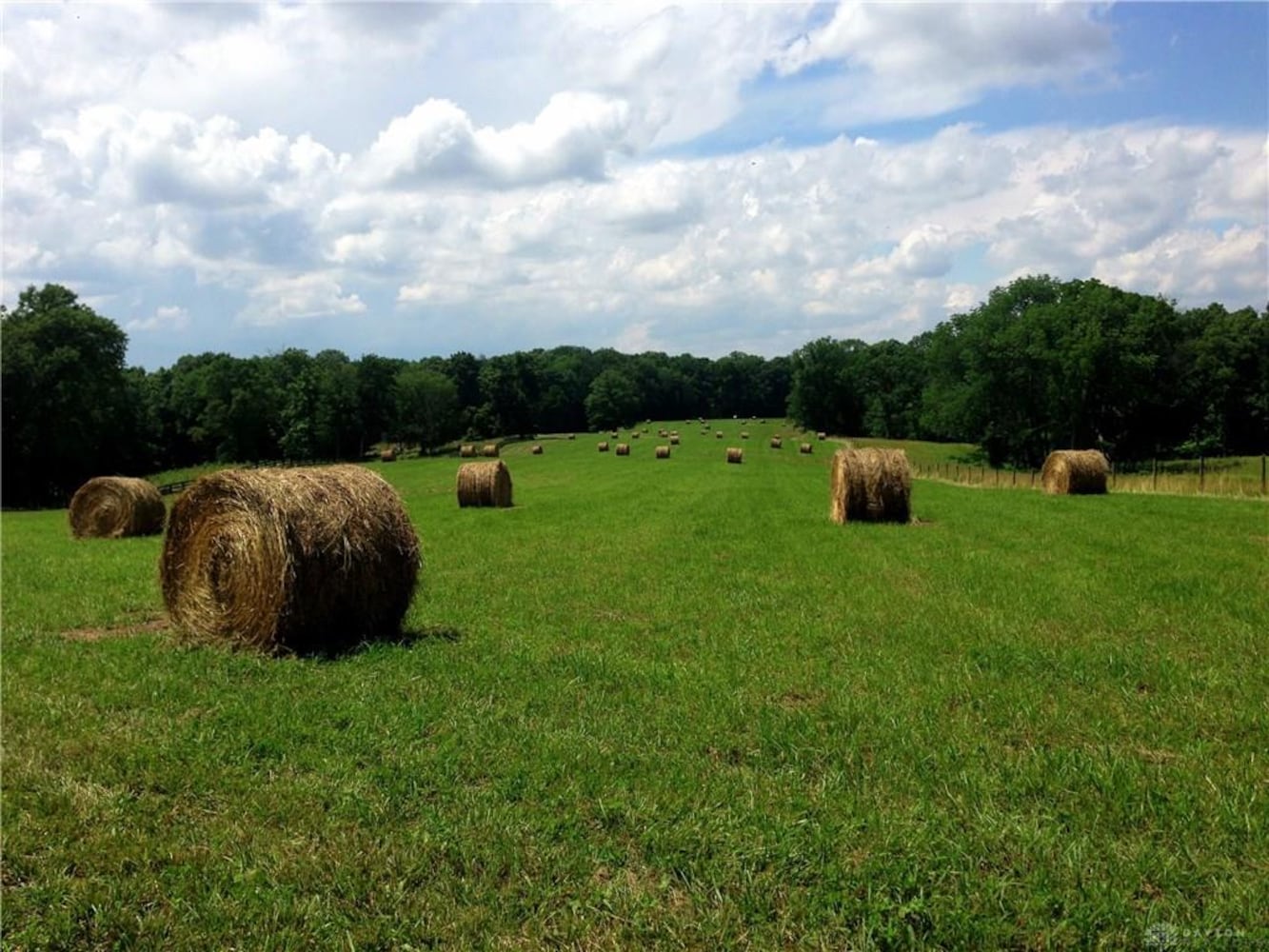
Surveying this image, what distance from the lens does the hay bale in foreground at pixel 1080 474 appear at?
28734mm

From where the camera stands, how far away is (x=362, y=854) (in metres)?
4.57

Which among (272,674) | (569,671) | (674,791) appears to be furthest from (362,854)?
(272,674)

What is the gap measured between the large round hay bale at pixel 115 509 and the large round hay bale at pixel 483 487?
9.48m

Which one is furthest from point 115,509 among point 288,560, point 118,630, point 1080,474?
point 1080,474

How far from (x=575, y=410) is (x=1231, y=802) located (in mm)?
142819

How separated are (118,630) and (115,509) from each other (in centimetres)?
1469

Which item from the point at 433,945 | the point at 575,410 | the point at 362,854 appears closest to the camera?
the point at 433,945

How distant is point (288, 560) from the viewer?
902 centimetres

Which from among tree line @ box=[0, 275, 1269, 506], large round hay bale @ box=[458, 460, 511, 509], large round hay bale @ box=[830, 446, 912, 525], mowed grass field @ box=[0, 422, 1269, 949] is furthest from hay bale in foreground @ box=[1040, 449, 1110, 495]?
tree line @ box=[0, 275, 1269, 506]

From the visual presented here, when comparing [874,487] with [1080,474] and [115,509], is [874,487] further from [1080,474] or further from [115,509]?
[115,509]

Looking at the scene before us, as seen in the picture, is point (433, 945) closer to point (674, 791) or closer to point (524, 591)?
point (674, 791)

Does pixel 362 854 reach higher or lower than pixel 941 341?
lower

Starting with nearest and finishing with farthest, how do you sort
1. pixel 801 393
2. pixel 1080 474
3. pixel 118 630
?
pixel 118 630, pixel 1080 474, pixel 801 393

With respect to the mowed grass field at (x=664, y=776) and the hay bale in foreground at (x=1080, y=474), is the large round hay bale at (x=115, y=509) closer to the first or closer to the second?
the mowed grass field at (x=664, y=776)
